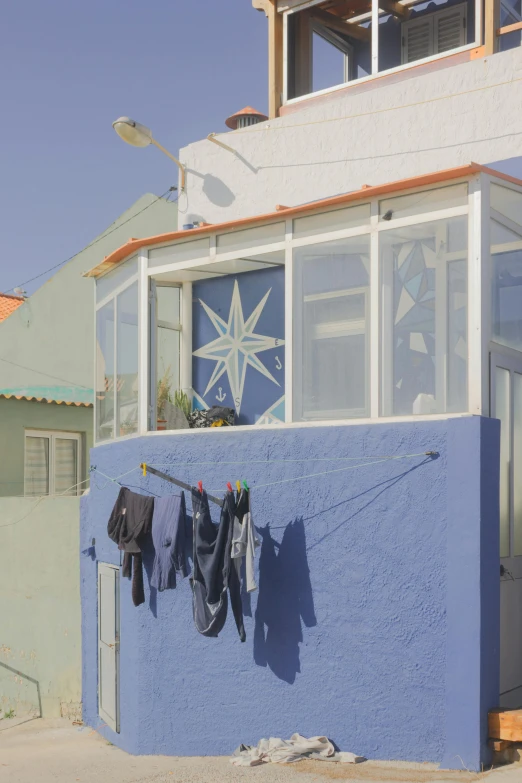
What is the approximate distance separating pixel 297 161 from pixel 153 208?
25.3 ft

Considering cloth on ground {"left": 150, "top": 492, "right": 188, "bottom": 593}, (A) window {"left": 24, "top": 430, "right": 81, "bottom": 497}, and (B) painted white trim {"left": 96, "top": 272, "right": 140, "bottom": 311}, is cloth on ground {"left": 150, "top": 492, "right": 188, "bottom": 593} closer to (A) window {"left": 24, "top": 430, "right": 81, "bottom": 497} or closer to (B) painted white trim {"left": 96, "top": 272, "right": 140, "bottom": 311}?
(B) painted white trim {"left": 96, "top": 272, "right": 140, "bottom": 311}

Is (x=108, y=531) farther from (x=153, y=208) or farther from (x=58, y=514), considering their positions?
(x=153, y=208)

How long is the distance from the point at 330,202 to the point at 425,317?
4.62 feet

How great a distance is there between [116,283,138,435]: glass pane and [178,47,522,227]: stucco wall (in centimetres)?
196

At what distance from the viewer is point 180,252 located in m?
10.3

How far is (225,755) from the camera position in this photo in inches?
A: 368

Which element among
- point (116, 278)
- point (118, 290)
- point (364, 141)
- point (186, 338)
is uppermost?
point (364, 141)

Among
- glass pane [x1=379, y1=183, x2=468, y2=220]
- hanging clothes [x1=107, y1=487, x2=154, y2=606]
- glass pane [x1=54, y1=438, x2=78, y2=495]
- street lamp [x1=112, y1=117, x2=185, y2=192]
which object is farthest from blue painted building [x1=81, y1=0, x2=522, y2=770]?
glass pane [x1=54, y1=438, x2=78, y2=495]

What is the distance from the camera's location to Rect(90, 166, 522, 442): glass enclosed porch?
833cm

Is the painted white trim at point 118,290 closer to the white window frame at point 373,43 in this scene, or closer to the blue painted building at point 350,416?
the blue painted building at point 350,416

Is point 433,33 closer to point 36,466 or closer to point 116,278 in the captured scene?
point 116,278

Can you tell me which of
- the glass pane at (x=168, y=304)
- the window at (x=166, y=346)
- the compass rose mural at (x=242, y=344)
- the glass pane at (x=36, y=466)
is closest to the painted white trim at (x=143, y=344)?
the window at (x=166, y=346)

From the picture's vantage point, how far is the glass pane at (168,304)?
438 inches

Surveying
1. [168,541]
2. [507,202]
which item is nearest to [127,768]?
[168,541]
